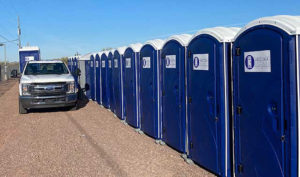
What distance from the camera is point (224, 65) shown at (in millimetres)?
4895

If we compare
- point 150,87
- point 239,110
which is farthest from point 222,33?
point 150,87

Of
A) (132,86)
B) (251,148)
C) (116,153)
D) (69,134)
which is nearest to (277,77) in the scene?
(251,148)

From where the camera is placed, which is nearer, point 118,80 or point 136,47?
point 136,47

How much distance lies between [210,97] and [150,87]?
2751 mm

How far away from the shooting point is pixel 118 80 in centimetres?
1063

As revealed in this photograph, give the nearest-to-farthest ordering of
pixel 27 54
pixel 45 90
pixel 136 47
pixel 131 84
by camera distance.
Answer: pixel 136 47, pixel 131 84, pixel 45 90, pixel 27 54

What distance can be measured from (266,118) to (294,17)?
121 cm

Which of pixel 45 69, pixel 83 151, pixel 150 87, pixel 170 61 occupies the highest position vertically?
pixel 45 69

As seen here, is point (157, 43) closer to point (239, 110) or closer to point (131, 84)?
point (131, 84)

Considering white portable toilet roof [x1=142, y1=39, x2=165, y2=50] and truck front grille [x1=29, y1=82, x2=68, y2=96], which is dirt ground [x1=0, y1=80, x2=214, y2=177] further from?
white portable toilet roof [x1=142, y1=39, x2=165, y2=50]

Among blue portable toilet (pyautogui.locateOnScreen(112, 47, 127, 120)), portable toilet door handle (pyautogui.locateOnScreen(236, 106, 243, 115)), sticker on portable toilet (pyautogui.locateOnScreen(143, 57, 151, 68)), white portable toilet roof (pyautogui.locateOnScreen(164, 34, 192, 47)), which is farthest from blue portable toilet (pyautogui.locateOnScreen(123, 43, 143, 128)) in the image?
portable toilet door handle (pyautogui.locateOnScreen(236, 106, 243, 115))

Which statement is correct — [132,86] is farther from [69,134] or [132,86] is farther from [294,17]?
[294,17]

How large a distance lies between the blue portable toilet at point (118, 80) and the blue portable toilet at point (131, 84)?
0.44m

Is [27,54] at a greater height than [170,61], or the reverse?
[27,54]
